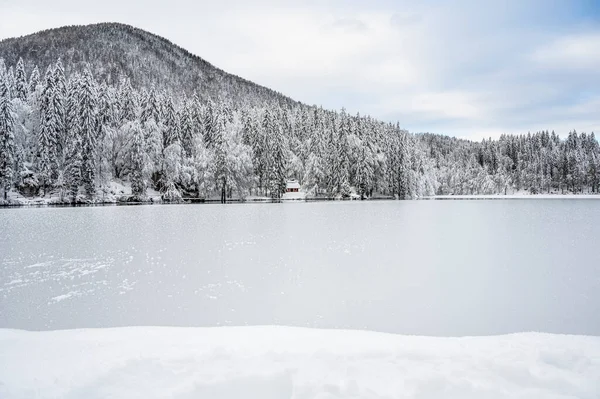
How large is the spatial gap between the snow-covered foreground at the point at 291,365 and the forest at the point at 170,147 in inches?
2074

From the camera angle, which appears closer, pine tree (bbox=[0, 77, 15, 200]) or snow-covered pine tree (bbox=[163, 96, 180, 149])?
pine tree (bbox=[0, 77, 15, 200])

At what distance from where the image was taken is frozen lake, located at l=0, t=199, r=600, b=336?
309 inches

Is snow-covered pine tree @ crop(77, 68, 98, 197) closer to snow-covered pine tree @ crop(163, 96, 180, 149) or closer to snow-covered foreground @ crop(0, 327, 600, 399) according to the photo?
snow-covered pine tree @ crop(163, 96, 180, 149)

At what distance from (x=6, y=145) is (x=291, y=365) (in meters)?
55.4

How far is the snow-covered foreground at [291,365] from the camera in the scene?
4328 mm

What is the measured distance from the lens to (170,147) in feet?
205

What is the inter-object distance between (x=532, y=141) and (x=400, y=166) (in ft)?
372

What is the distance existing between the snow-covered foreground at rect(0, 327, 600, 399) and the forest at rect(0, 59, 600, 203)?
52.7m

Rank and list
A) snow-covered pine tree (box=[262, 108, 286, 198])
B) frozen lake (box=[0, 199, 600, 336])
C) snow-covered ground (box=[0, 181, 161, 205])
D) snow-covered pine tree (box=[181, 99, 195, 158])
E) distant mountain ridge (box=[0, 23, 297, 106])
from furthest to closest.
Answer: distant mountain ridge (box=[0, 23, 297, 106]) → snow-covered pine tree (box=[262, 108, 286, 198]) → snow-covered pine tree (box=[181, 99, 195, 158]) → snow-covered ground (box=[0, 181, 161, 205]) → frozen lake (box=[0, 199, 600, 336])

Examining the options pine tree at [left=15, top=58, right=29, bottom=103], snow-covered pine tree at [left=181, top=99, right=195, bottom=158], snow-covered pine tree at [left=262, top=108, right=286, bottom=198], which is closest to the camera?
pine tree at [left=15, top=58, right=29, bottom=103]

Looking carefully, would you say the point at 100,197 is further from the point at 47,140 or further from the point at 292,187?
the point at 292,187

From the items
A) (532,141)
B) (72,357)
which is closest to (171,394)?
(72,357)

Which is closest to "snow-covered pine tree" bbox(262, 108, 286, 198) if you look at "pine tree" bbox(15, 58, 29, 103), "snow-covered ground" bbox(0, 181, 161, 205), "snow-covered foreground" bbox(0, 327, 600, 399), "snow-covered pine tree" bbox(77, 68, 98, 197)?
"snow-covered ground" bbox(0, 181, 161, 205)

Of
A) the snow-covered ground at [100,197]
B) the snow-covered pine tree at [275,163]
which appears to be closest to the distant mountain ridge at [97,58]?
the snow-covered pine tree at [275,163]
